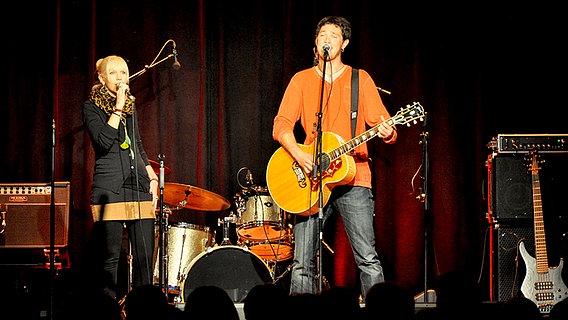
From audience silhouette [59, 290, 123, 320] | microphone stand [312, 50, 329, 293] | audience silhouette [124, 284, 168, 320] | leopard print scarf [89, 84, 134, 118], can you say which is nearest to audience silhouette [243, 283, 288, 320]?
audience silhouette [124, 284, 168, 320]

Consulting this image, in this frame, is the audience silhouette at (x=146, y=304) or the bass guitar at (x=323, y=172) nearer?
the audience silhouette at (x=146, y=304)

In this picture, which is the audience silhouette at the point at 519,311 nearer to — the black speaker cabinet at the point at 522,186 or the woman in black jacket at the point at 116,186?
the woman in black jacket at the point at 116,186

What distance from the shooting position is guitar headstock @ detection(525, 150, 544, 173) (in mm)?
6738

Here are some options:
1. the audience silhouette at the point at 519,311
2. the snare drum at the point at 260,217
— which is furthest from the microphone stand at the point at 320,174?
the audience silhouette at the point at 519,311

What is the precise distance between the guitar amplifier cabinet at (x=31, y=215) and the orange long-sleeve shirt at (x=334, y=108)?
2.36 metres

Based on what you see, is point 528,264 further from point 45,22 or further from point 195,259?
point 45,22

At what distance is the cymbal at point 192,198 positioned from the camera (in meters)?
6.81

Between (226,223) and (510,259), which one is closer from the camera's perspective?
(510,259)

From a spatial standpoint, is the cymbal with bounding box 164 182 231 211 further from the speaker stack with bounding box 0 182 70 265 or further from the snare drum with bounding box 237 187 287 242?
the speaker stack with bounding box 0 182 70 265

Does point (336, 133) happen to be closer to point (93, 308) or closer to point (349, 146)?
point (349, 146)

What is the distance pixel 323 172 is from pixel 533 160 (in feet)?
7.04

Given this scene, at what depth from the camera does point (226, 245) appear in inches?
271

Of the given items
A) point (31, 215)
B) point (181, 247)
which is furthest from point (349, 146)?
point (31, 215)

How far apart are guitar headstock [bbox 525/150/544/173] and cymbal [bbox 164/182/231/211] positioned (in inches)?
110
